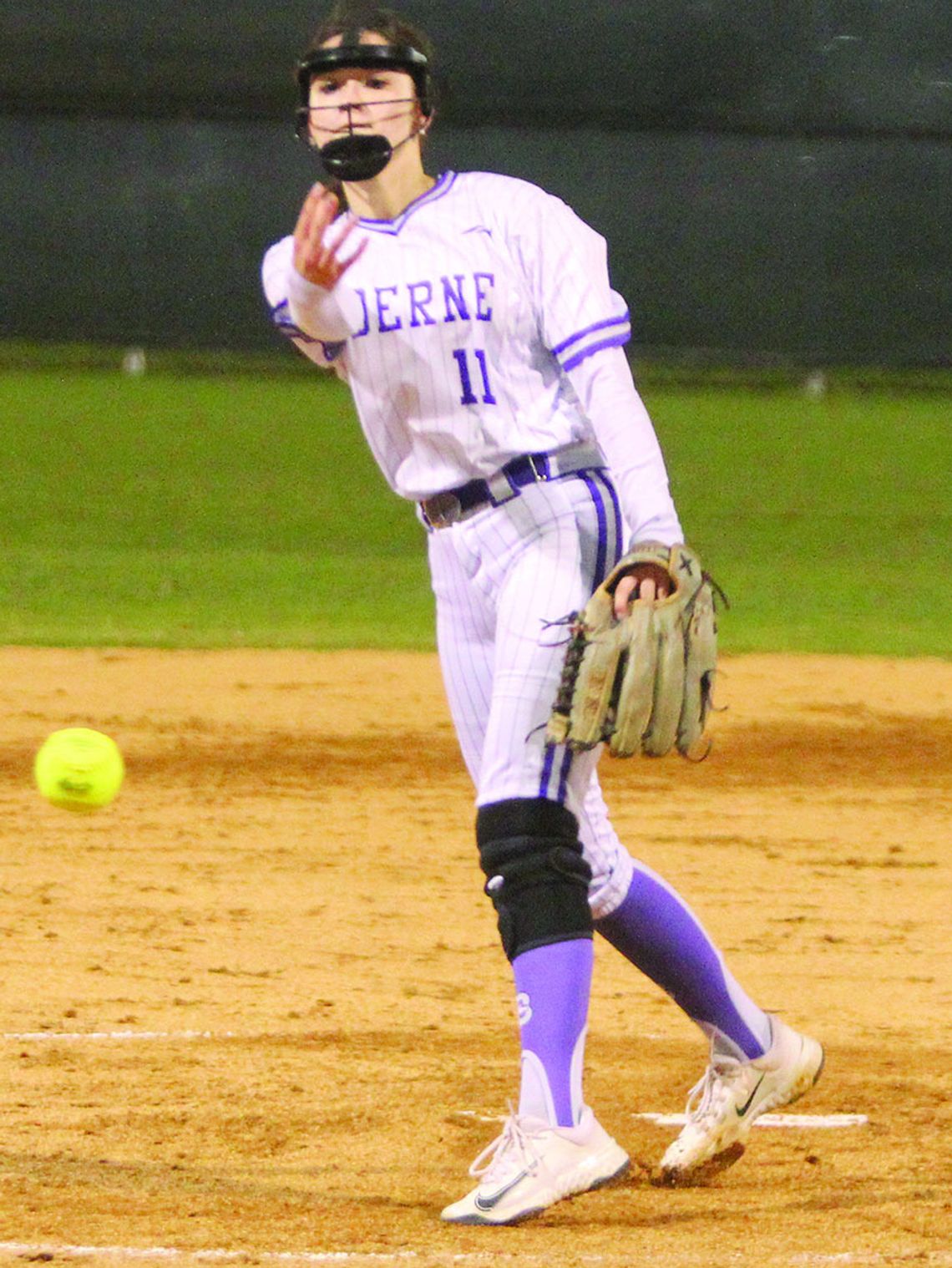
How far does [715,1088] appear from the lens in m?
3.12

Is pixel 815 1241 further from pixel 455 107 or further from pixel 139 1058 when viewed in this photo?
pixel 455 107

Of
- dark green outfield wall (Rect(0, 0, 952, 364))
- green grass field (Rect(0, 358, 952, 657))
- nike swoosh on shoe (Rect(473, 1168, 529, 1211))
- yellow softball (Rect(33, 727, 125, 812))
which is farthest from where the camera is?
dark green outfield wall (Rect(0, 0, 952, 364))

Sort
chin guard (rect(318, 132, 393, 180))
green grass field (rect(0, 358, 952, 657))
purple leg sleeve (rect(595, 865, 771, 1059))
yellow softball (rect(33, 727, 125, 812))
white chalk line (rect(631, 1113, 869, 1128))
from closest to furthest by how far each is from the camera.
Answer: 1. chin guard (rect(318, 132, 393, 180))
2. purple leg sleeve (rect(595, 865, 771, 1059))
3. white chalk line (rect(631, 1113, 869, 1128))
4. yellow softball (rect(33, 727, 125, 812))
5. green grass field (rect(0, 358, 952, 657))

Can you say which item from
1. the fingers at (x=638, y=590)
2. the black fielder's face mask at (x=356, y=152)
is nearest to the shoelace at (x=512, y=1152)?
the fingers at (x=638, y=590)

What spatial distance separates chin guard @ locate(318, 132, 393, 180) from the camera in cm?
288

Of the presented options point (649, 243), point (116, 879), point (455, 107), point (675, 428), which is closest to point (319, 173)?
point (455, 107)

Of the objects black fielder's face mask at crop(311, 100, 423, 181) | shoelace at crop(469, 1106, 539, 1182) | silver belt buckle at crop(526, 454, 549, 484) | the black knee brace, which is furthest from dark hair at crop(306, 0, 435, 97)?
shoelace at crop(469, 1106, 539, 1182)

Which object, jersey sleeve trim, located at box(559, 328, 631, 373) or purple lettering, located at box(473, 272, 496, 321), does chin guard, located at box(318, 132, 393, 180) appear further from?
jersey sleeve trim, located at box(559, 328, 631, 373)

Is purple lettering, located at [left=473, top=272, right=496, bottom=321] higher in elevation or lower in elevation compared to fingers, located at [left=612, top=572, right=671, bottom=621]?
higher

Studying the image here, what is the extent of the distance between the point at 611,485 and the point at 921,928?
2.02m

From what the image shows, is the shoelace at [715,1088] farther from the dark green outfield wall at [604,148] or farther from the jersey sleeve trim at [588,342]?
the dark green outfield wall at [604,148]

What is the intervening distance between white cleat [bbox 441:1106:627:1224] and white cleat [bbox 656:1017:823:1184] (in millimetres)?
221

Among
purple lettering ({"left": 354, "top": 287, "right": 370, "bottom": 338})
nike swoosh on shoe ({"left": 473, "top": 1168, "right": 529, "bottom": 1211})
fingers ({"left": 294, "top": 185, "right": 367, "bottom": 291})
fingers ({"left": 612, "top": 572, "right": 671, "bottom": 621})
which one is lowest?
nike swoosh on shoe ({"left": 473, "top": 1168, "right": 529, "bottom": 1211})

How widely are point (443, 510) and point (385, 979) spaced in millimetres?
1512
